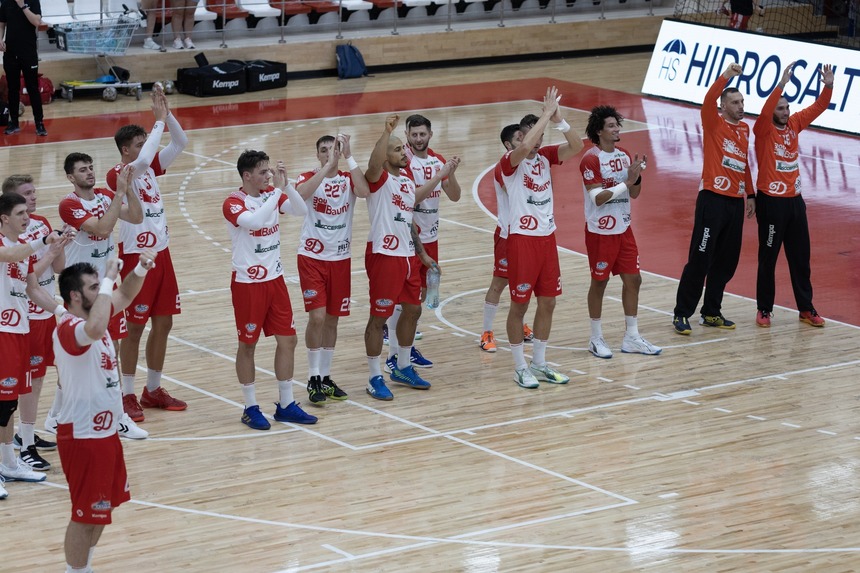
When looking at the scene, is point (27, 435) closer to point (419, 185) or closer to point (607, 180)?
point (419, 185)

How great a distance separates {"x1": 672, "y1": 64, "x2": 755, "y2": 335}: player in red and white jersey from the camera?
40.2ft

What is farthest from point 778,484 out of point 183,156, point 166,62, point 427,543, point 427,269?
point 166,62


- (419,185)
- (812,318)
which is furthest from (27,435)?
(812,318)

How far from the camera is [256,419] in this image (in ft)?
32.2

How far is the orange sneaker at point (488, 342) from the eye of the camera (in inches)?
466

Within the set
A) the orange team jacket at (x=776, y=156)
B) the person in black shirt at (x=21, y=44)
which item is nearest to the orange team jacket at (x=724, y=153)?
the orange team jacket at (x=776, y=156)

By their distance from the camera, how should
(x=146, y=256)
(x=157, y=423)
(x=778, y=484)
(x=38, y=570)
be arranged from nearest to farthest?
(x=146, y=256)
(x=38, y=570)
(x=778, y=484)
(x=157, y=423)

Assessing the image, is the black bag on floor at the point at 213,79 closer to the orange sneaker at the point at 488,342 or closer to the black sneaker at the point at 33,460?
the orange sneaker at the point at 488,342

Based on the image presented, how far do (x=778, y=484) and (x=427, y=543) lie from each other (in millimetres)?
2562

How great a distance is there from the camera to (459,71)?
90.9 ft

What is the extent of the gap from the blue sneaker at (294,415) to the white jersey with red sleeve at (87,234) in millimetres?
1719

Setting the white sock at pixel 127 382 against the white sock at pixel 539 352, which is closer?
the white sock at pixel 127 382

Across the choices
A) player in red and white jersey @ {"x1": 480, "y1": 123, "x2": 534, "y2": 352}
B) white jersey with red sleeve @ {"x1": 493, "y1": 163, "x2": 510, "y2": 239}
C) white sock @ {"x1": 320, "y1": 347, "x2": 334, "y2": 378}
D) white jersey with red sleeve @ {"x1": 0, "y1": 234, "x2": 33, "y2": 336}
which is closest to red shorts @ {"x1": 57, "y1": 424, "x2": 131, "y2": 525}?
white jersey with red sleeve @ {"x1": 0, "y1": 234, "x2": 33, "y2": 336}

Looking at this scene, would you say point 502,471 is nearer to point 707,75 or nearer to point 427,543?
point 427,543
